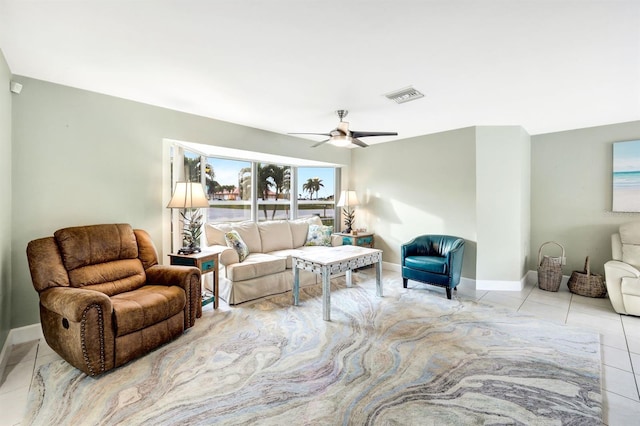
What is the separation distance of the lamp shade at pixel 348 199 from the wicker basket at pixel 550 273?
3135 millimetres

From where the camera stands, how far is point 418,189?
507 cm

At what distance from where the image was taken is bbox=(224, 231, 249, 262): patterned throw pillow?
3.96 meters

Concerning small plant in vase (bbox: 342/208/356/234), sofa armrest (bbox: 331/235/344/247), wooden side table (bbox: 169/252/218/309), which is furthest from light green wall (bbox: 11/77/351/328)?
small plant in vase (bbox: 342/208/356/234)

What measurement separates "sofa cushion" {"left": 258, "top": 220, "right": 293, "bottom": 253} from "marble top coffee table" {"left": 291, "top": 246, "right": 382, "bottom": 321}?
110 centimetres

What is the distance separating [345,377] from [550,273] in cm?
383

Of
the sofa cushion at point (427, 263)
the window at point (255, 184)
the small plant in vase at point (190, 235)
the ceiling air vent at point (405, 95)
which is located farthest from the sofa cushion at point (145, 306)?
the sofa cushion at point (427, 263)

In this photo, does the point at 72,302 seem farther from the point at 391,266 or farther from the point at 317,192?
the point at 391,266

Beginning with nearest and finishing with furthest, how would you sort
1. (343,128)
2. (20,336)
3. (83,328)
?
1. (83,328)
2. (20,336)
3. (343,128)

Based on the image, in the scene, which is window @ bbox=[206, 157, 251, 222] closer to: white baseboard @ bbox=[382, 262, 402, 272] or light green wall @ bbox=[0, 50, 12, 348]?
light green wall @ bbox=[0, 50, 12, 348]

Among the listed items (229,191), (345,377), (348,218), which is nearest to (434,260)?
(348,218)

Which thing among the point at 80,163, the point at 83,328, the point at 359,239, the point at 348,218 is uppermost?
the point at 80,163

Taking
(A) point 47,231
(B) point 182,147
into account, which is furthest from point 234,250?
(A) point 47,231

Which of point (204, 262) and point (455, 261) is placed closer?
point (204, 262)

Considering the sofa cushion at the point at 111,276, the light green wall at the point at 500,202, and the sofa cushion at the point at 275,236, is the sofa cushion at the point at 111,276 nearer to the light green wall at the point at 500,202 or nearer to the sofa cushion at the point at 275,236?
the sofa cushion at the point at 275,236
